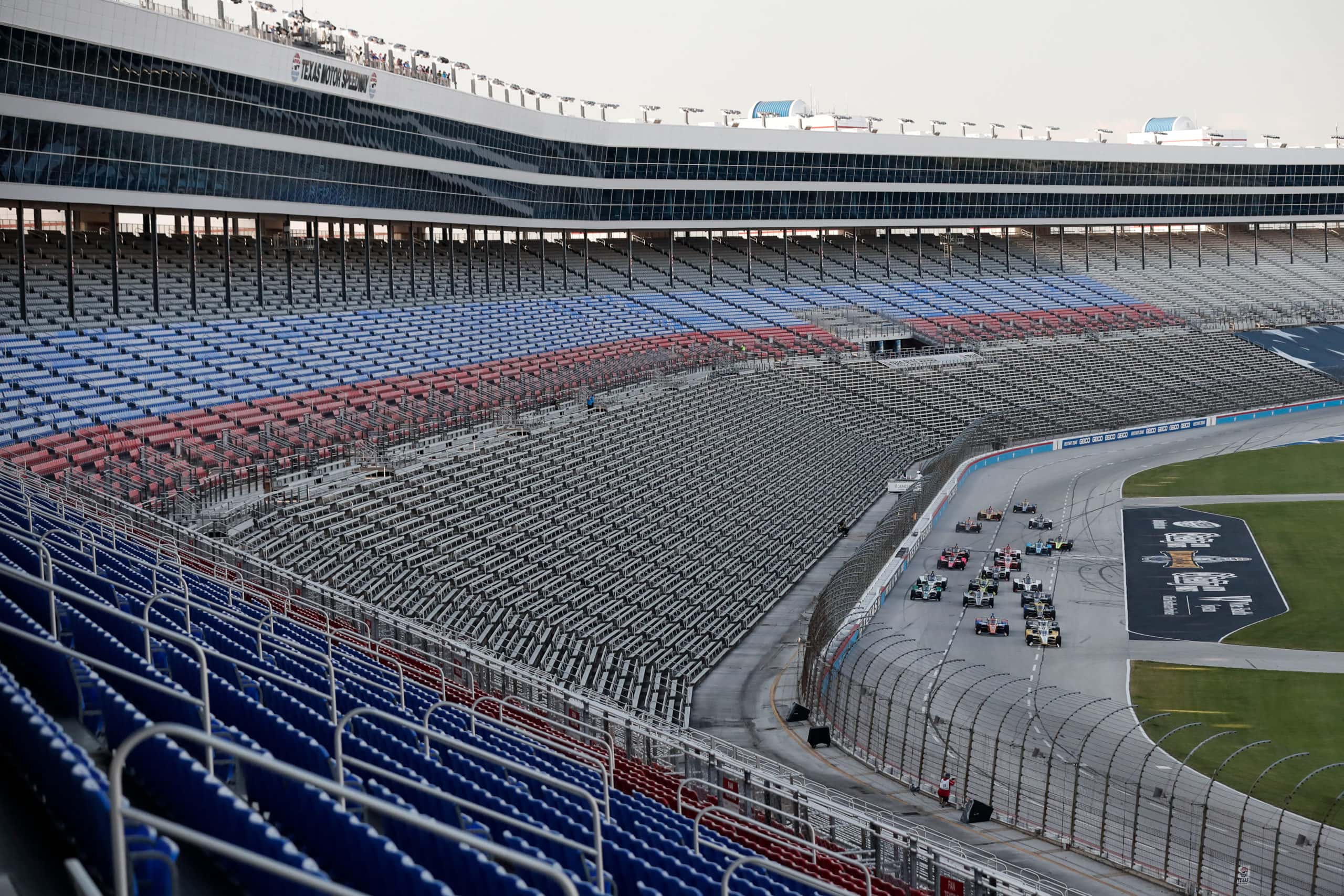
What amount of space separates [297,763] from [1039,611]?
29703mm

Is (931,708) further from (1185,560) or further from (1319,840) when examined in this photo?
(1185,560)

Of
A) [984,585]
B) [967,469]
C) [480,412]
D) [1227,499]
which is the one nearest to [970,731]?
[984,585]

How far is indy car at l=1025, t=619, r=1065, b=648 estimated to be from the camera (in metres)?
35.0

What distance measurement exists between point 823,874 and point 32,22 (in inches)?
1316

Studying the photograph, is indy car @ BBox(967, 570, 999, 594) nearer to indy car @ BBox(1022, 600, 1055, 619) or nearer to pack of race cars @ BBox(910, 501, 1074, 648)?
pack of race cars @ BBox(910, 501, 1074, 648)

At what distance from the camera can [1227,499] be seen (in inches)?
2122

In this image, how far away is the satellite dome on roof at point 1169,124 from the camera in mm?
111125

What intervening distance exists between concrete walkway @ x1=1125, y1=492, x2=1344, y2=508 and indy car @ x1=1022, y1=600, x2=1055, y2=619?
1690cm

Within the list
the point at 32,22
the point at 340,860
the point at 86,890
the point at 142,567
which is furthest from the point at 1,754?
the point at 32,22

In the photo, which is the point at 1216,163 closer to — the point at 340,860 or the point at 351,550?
the point at 351,550

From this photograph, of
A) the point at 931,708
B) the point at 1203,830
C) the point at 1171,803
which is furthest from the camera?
the point at 931,708

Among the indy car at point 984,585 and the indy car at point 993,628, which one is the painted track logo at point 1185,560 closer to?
the indy car at point 984,585

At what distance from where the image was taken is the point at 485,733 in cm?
1728

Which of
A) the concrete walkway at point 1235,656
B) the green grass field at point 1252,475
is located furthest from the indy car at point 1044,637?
the green grass field at point 1252,475
